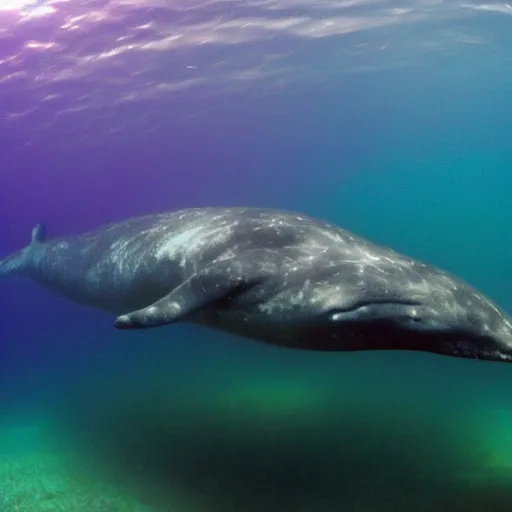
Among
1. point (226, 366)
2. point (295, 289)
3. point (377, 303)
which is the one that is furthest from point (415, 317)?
point (226, 366)

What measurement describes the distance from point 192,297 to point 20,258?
12616 millimetres

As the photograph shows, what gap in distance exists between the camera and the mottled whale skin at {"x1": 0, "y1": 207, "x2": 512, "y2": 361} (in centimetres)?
659

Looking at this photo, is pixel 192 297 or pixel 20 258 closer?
pixel 192 297

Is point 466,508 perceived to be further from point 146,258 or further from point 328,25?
point 328,25

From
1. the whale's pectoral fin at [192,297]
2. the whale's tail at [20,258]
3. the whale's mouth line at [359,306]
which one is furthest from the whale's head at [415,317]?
the whale's tail at [20,258]

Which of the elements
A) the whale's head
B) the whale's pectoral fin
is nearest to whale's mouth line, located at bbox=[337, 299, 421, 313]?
the whale's head

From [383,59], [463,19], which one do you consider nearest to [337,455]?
[463,19]

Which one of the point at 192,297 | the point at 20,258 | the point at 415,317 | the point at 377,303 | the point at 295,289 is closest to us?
the point at 415,317

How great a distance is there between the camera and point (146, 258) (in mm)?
10617

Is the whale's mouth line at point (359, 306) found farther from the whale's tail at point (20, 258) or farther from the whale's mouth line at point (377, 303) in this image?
the whale's tail at point (20, 258)

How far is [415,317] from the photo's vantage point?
21.6 ft

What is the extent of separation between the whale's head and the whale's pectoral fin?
1.60m

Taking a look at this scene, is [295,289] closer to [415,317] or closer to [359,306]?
[359,306]

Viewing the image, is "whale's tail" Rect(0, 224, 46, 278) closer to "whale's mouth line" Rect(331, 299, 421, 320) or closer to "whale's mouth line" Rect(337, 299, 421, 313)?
"whale's mouth line" Rect(331, 299, 421, 320)
